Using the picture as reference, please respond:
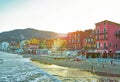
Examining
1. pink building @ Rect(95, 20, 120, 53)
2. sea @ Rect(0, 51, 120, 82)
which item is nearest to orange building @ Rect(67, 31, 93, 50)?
pink building @ Rect(95, 20, 120, 53)

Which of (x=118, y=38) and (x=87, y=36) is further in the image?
(x=87, y=36)

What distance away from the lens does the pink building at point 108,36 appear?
6800cm

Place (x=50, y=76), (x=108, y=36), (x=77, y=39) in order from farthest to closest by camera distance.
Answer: (x=77, y=39)
(x=108, y=36)
(x=50, y=76)

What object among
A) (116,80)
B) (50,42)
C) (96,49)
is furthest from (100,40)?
(50,42)

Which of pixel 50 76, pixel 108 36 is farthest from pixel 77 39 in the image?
pixel 50 76

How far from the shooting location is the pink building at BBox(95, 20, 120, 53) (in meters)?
68.0

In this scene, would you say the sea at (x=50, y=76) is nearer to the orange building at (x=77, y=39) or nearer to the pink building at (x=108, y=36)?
the pink building at (x=108, y=36)

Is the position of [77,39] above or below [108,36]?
above

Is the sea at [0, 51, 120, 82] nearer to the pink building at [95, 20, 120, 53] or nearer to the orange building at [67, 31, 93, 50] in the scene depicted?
the pink building at [95, 20, 120, 53]

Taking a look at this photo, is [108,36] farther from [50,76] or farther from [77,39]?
[50,76]

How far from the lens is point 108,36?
67938mm

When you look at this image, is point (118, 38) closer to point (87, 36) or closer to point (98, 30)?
point (98, 30)

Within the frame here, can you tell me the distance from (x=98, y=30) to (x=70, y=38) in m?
26.4

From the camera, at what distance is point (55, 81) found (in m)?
29.9
